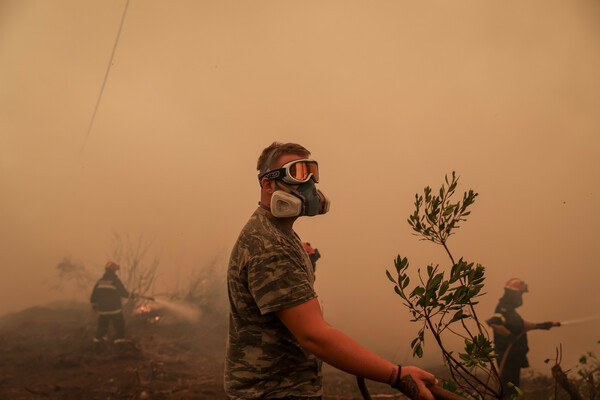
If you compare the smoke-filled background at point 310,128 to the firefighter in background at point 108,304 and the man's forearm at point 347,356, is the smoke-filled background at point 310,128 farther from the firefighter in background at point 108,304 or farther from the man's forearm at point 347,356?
the man's forearm at point 347,356

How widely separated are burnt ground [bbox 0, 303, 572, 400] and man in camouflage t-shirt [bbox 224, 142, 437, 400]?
10.5ft

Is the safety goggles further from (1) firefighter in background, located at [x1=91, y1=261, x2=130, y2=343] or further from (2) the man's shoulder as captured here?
(1) firefighter in background, located at [x1=91, y1=261, x2=130, y2=343]

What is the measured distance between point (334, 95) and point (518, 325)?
369 centimetres

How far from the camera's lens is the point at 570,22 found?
5.07 m

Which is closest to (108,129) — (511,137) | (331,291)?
(331,291)

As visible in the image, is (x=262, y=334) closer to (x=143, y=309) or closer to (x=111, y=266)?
(x=111, y=266)

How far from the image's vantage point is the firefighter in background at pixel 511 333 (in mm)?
4395

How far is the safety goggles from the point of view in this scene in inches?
72.4

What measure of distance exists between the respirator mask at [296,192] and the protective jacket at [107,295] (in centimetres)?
429

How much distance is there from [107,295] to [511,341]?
508cm

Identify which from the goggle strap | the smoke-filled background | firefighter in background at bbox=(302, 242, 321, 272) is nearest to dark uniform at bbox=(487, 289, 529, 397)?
the smoke-filled background

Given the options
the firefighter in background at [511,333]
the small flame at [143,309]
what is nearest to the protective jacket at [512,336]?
the firefighter in background at [511,333]

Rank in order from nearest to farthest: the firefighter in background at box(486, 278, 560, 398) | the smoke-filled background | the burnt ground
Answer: the firefighter in background at box(486, 278, 560, 398), the burnt ground, the smoke-filled background

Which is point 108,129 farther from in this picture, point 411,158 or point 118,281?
point 411,158
